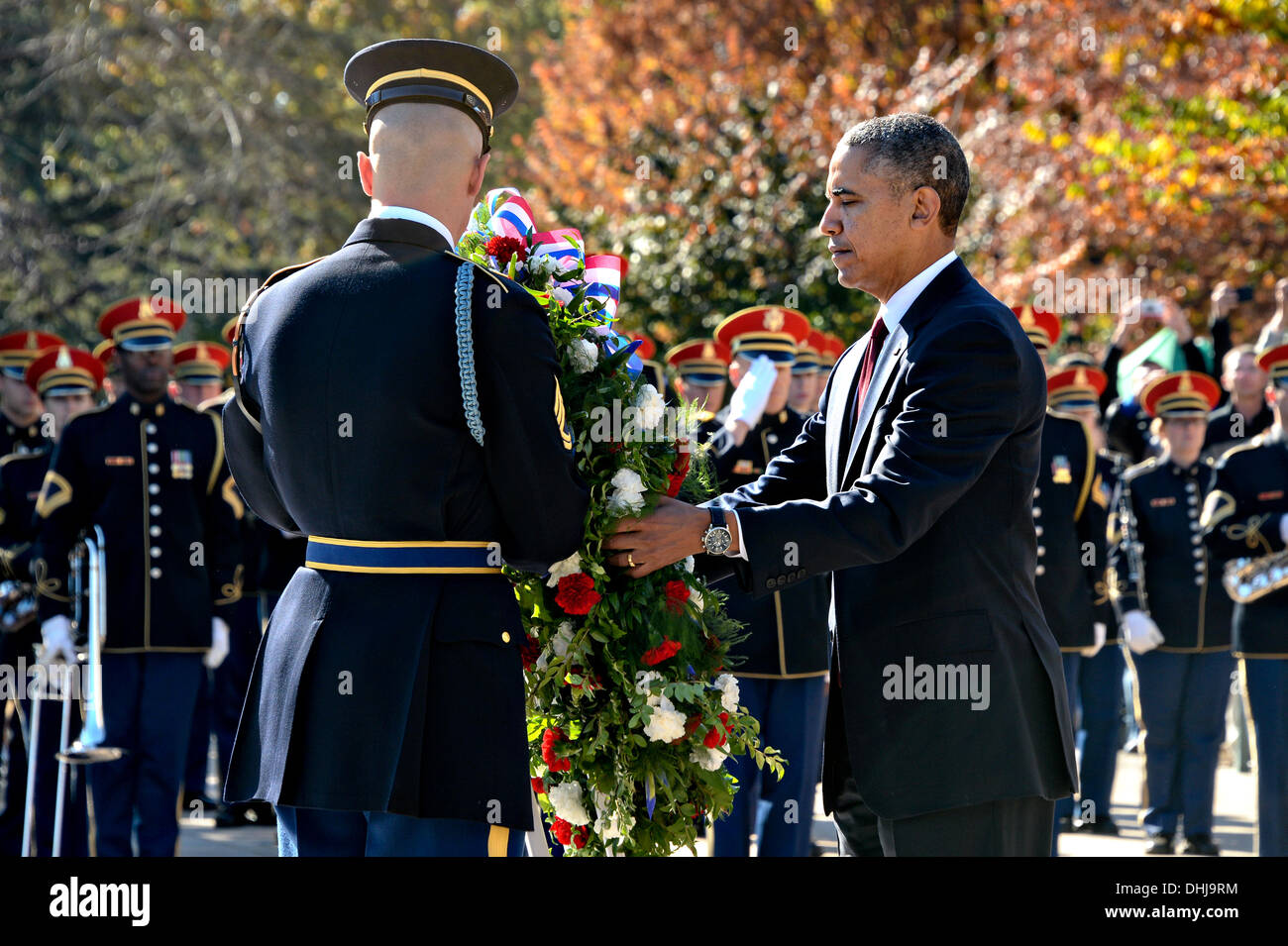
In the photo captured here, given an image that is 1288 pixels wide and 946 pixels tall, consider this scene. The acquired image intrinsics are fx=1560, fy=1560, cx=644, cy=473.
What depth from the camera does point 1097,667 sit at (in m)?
9.36

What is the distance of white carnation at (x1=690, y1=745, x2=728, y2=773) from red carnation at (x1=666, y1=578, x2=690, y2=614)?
1.08 feet

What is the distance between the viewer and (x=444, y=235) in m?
3.31

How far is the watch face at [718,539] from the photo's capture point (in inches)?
139

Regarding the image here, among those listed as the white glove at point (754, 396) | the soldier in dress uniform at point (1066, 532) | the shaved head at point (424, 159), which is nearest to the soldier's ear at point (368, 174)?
the shaved head at point (424, 159)

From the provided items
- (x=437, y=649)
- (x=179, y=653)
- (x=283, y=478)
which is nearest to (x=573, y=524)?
(x=437, y=649)

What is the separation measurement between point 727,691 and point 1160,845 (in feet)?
17.3

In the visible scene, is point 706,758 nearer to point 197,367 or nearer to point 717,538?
point 717,538

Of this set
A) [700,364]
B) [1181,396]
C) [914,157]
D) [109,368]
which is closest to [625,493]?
[914,157]

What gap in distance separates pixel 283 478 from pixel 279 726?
51 centimetres

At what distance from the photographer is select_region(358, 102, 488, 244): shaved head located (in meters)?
3.30

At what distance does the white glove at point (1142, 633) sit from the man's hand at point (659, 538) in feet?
17.6

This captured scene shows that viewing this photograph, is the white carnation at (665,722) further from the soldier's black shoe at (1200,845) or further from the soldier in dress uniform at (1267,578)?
the soldier's black shoe at (1200,845)

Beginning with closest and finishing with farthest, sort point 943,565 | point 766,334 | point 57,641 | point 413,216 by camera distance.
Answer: point 413,216 < point 943,565 < point 57,641 < point 766,334

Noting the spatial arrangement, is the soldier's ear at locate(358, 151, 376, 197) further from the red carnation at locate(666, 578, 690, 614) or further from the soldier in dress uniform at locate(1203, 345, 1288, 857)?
the soldier in dress uniform at locate(1203, 345, 1288, 857)
